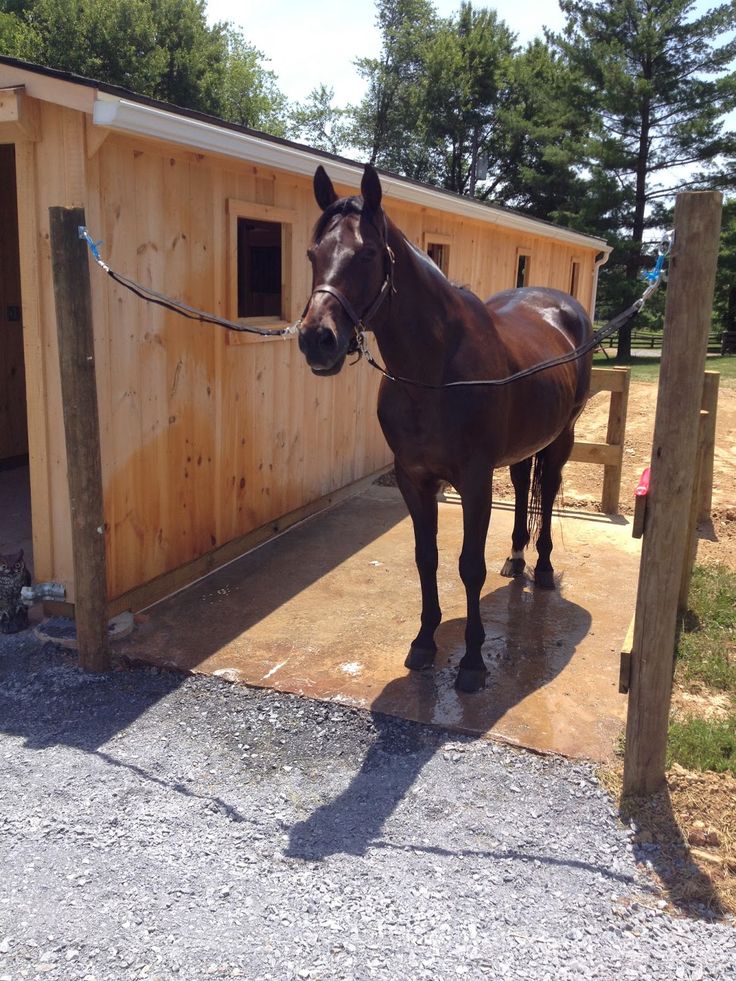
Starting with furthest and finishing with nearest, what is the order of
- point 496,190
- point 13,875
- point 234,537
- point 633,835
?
point 496,190, point 234,537, point 633,835, point 13,875

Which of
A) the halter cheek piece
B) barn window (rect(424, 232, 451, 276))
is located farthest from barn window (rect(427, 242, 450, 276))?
the halter cheek piece

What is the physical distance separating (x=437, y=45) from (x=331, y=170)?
33.5 m

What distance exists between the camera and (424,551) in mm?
3949

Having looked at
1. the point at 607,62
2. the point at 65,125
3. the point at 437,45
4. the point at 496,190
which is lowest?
the point at 65,125

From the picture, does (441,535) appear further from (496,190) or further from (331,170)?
(496,190)

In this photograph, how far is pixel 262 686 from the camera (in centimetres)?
370

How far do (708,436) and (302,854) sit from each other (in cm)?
405

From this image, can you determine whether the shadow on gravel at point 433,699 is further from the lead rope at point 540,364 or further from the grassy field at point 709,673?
the lead rope at point 540,364

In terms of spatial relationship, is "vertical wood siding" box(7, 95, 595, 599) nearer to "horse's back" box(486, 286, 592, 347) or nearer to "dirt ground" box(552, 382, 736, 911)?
"horse's back" box(486, 286, 592, 347)

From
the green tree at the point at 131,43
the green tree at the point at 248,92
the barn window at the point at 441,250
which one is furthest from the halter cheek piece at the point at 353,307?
the green tree at the point at 248,92

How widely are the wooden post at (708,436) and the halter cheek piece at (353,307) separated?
261cm

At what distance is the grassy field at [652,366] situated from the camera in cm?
1669

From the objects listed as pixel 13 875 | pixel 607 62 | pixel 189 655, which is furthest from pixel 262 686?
pixel 607 62

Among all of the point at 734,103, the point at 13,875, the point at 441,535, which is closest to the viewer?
the point at 13,875
